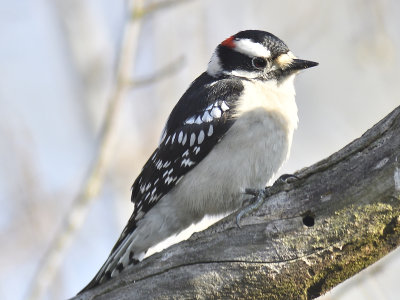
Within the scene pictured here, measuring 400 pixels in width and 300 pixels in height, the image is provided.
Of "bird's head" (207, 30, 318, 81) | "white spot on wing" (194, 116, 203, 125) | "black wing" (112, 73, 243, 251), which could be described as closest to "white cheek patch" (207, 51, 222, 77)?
"bird's head" (207, 30, 318, 81)

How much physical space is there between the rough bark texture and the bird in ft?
3.04

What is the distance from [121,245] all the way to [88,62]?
3754 millimetres

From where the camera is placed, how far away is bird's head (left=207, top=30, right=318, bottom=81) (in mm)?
5793

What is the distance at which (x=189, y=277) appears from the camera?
444 centimetres

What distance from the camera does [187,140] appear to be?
18.2 ft

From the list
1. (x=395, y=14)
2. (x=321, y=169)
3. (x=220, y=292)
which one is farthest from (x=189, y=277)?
(x=395, y=14)

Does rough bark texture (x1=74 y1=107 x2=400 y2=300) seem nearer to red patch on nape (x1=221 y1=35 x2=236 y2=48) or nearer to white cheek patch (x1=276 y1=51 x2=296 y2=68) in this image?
white cheek patch (x1=276 y1=51 x2=296 y2=68)

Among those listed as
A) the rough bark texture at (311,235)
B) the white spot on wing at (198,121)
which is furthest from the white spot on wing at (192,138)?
the rough bark texture at (311,235)

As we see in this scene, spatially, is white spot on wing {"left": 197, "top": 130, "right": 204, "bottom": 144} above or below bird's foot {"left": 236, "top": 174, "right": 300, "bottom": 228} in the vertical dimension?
above

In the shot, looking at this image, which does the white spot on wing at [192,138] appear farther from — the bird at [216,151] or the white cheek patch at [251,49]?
the white cheek patch at [251,49]

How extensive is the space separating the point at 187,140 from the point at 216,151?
0.91 ft

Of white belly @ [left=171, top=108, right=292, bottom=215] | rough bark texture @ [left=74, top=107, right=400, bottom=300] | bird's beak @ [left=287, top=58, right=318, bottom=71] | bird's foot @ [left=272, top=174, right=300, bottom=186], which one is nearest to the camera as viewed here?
rough bark texture @ [left=74, top=107, right=400, bottom=300]

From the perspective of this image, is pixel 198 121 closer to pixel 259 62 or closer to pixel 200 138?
pixel 200 138

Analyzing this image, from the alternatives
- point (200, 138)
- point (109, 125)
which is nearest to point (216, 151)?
point (200, 138)
